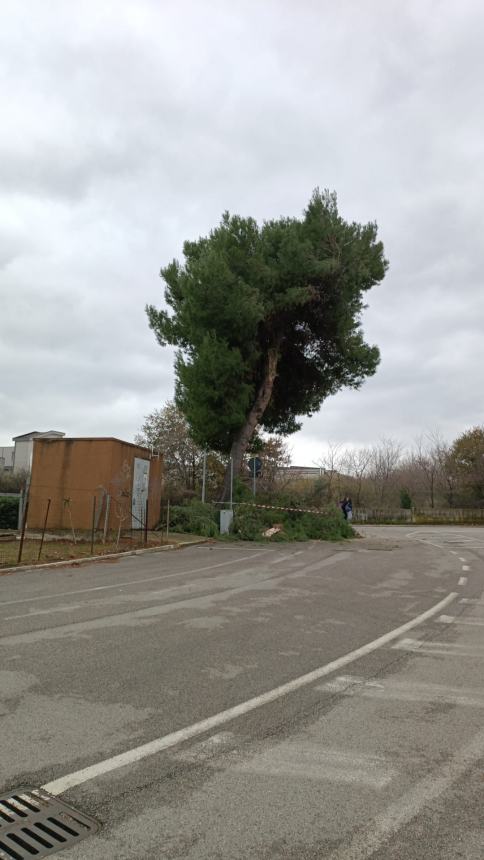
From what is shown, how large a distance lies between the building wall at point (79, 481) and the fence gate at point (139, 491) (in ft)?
1.46

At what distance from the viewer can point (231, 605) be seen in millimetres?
9062

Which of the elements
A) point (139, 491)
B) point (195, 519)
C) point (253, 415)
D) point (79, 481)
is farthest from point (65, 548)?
point (253, 415)

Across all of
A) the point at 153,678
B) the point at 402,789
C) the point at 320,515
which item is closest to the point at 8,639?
the point at 153,678

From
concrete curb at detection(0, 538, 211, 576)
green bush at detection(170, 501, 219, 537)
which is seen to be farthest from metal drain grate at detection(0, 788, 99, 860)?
green bush at detection(170, 501, 219, 537)

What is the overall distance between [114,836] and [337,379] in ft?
94.6

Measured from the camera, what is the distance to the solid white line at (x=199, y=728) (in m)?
3.45

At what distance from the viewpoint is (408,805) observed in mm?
3236

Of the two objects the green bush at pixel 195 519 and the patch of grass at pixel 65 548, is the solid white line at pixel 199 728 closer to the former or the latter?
the patch of grass at pixel 65 548

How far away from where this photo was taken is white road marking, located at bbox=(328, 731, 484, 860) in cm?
284

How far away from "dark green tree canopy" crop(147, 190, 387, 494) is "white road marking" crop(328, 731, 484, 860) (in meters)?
21.8

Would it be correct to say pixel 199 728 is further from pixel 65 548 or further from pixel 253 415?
pixel 253 415

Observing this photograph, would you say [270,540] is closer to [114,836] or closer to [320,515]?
[320,515]

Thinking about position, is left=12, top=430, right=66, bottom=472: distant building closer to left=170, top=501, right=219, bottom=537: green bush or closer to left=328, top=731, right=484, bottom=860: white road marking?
left=170, top=501, right=219, bottom=537: green bush

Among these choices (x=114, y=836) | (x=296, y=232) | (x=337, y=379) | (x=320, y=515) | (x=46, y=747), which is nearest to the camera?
(x=114, y=836)
